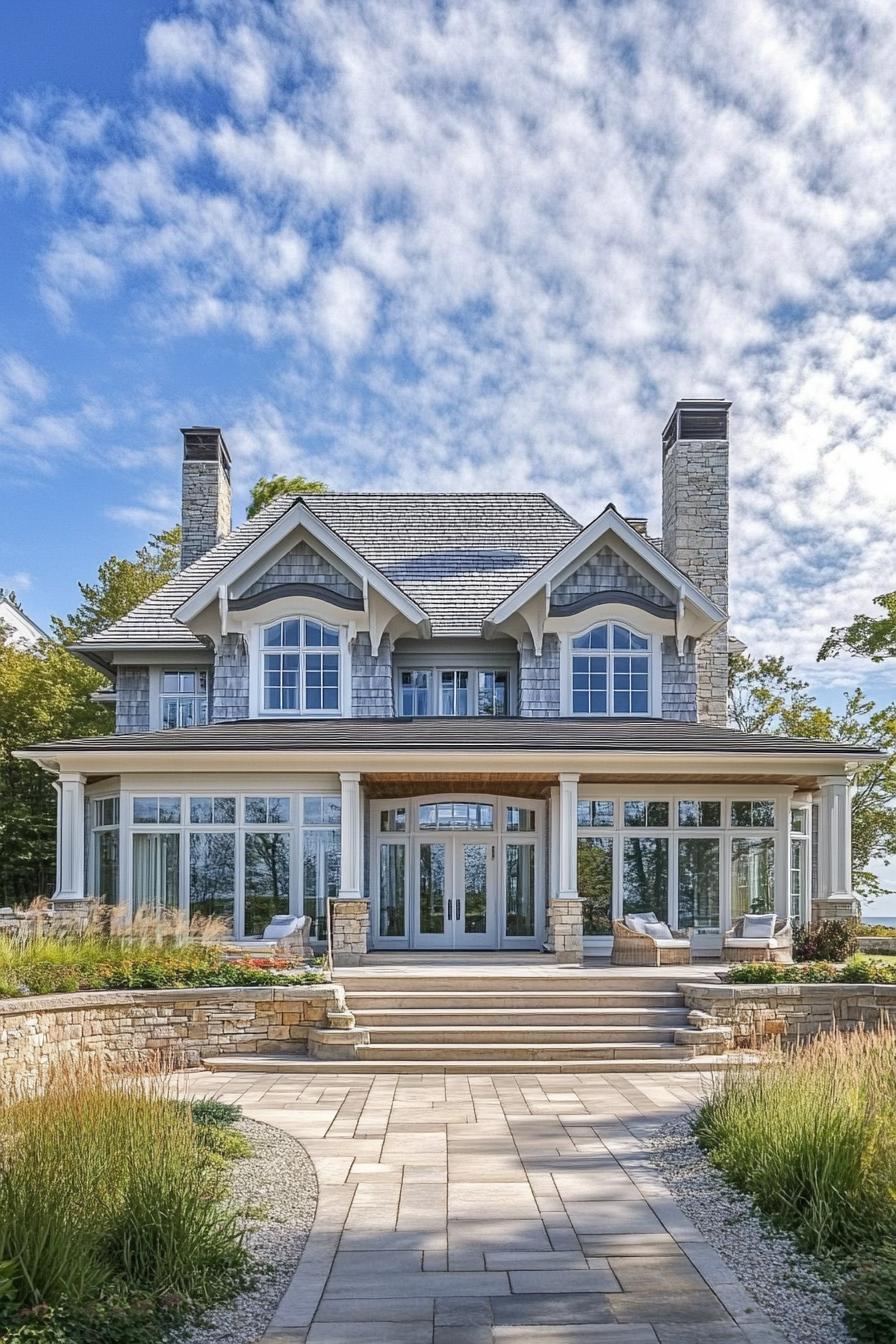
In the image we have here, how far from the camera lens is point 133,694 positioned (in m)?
19.7

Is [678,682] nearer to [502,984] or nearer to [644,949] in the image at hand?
[644,949]

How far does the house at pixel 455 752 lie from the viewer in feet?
51.3

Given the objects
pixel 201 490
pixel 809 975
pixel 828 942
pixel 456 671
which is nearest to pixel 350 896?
pixel 456 671

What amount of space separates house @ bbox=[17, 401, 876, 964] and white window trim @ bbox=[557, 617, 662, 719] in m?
0.04

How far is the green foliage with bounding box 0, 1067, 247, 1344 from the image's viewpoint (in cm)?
449

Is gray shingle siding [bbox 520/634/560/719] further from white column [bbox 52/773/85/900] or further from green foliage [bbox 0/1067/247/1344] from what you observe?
green foliage [bbox 0/1067/247/1344]

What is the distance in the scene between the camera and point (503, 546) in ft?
70.9

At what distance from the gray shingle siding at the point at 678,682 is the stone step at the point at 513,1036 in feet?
24.1

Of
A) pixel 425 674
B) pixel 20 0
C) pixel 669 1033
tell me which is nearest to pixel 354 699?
pixel 425 674

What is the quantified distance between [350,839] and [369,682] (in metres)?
3.56

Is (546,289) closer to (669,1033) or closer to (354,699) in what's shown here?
(354,699)

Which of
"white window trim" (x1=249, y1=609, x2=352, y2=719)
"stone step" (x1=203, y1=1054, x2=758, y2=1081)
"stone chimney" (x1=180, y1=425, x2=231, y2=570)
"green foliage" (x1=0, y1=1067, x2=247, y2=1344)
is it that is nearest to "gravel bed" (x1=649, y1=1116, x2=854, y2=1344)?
"green foliage" (x1=0, y1=1067, x2=247, y2=1344)

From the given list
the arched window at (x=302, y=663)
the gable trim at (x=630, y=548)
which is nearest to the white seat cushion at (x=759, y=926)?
the gable trim at (x=630, y=548)

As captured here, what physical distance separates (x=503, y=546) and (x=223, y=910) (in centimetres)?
942
